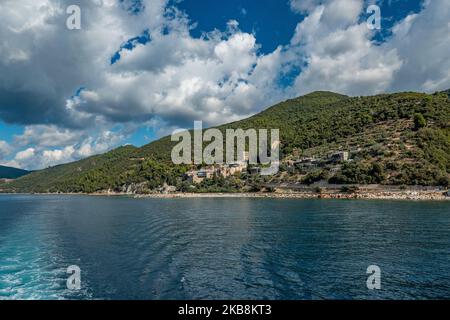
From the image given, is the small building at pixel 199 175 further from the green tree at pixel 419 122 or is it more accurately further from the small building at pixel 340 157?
the green tree at pixel 419 122

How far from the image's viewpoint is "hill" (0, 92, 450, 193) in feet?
250

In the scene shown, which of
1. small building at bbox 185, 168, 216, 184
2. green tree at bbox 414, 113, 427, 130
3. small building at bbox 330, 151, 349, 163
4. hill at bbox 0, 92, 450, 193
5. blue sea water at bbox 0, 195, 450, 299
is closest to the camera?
blue sea water at bbox 0, 195, 450, 299

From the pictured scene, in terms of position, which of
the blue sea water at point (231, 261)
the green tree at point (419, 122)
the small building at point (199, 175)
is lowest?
the blue sea water at point (231, 261)

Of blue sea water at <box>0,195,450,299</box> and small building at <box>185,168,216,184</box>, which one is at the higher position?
small building at <box>185,168,216,184</box>

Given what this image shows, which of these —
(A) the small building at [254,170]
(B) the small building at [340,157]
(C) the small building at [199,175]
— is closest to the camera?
(B) the small building at [340,157]

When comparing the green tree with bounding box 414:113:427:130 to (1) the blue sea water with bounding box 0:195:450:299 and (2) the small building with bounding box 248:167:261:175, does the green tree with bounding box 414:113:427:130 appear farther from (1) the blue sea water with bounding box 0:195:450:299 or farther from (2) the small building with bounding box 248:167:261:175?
(1) the blue sea water with bounding box 0:195:450:299

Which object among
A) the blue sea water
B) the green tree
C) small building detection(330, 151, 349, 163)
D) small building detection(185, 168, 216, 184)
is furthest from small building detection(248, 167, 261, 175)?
the blue sea water

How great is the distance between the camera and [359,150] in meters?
92.1

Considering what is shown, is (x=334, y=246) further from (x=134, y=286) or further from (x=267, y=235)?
(x=134, y=286)

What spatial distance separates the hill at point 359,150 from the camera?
250 feet

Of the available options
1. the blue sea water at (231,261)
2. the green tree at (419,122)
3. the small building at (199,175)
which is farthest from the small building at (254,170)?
the blue sea water at (231,261)

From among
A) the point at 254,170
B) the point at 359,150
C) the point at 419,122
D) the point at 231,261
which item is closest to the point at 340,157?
the point at 359,150

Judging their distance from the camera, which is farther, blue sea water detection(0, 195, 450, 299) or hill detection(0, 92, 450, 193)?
hill detection(0, 92, 450, 193)

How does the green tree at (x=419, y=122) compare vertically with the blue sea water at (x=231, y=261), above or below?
above
